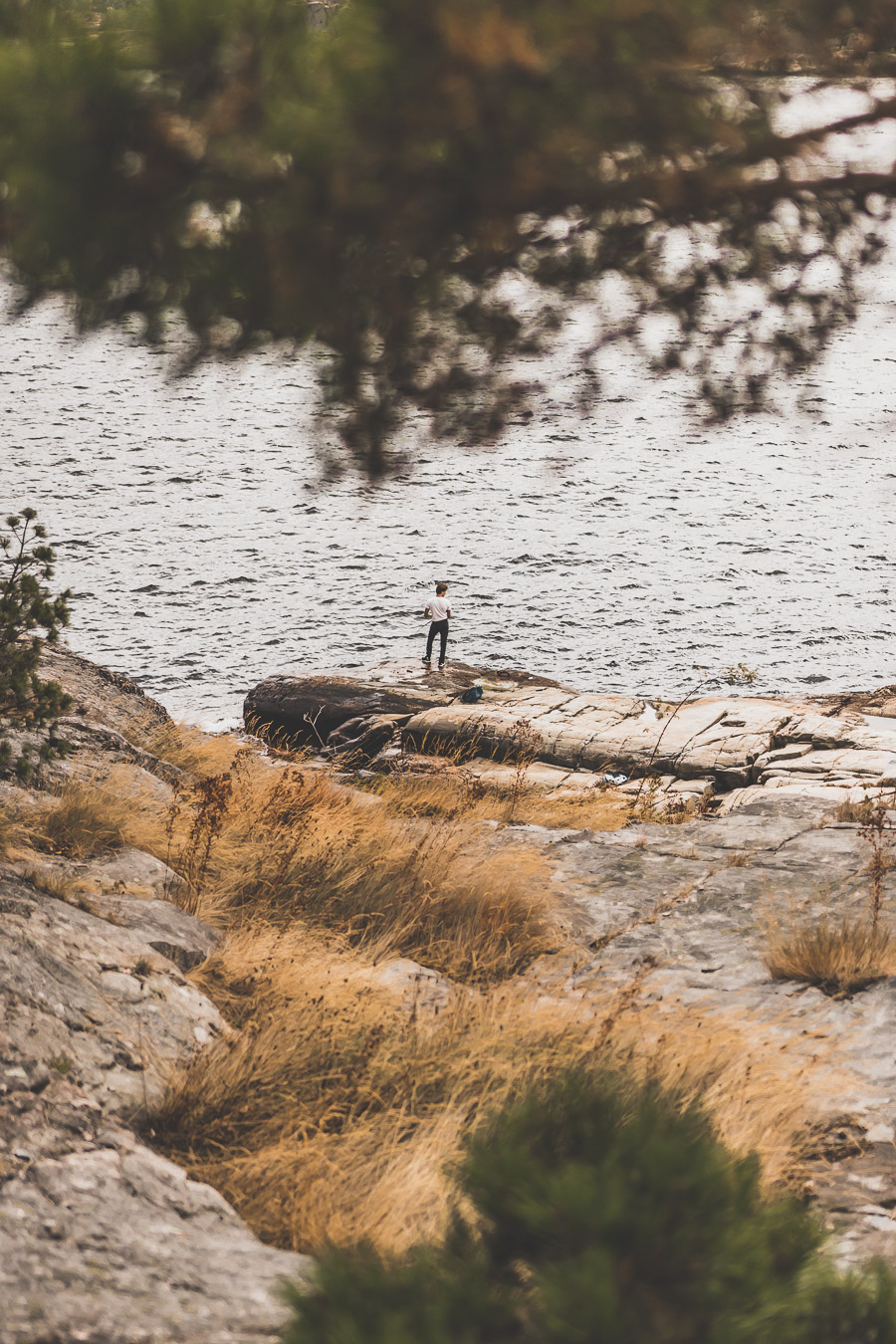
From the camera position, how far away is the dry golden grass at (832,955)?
3928 millimetres

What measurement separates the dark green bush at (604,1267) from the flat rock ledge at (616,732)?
6321 mm

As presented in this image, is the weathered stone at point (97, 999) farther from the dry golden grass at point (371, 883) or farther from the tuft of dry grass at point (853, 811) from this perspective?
the tuft of dry grass at point (853, 811)


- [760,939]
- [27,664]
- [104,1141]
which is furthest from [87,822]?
[760,939]

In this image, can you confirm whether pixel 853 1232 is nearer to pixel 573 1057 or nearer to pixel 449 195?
pixel 573 1057

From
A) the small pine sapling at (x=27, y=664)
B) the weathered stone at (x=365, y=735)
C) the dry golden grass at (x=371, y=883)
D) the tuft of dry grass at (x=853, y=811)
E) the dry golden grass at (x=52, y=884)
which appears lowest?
the weathered stone at (x=365, y=735)

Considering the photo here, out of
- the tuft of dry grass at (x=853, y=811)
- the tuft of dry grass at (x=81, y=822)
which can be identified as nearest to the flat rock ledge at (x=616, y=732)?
the tuft of dry grass at (x=853, y=811)

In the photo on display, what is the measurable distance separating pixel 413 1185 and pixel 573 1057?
2.56ft

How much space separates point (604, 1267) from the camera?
1149 mm

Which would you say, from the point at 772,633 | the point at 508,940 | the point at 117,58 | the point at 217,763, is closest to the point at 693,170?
the point at 117,58

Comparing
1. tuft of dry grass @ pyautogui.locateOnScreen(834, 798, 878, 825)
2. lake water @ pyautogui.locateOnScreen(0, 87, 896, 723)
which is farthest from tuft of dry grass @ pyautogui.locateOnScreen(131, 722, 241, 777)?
lake water @ pyautogui.locateOnScreen(0, 87, 896, 723)

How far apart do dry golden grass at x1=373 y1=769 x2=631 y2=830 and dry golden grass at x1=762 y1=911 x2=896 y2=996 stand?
8.45 feet

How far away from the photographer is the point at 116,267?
1.95 metres

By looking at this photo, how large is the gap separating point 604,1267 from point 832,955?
316 cm

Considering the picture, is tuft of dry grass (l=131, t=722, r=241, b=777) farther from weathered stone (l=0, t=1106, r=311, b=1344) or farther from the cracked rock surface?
weathered stone (l=0, t=1106, r=311, b=1344)
